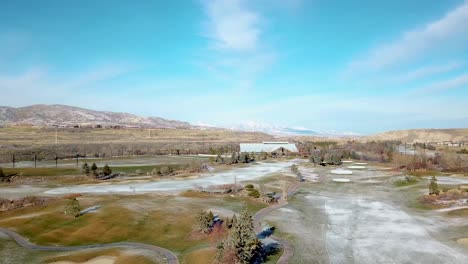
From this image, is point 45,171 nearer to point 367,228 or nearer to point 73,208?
point 73,208

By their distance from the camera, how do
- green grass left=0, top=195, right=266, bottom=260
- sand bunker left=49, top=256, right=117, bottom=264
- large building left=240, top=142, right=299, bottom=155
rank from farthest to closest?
large building left=240, top=142, right=299, bottom=155 < green grass left=0, top=195, right=266, bottom=260 < sand bunker left=49, top=256, right=117, bottom=264

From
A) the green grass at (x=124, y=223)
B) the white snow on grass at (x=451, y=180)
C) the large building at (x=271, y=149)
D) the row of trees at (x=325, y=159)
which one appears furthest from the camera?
the large building at (x=271, y=149)

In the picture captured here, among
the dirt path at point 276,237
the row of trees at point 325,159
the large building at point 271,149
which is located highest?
the large building at point 271,149

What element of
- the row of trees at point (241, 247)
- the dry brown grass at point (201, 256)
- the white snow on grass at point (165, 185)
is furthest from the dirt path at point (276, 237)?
the white snow on grass at point (165, 185)

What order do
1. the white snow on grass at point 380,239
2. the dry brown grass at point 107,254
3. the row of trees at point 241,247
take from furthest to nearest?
1. the dry brown grass at point 107,254
2. the white snow on grass at point 380,239
3. the row of trees at point 241,247

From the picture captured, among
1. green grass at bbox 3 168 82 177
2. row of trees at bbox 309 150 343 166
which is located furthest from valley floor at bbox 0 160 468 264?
row of trees at bbox 309 150 343 166

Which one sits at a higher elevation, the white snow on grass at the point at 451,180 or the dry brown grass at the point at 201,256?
the white snow on grass at the point at 451,180

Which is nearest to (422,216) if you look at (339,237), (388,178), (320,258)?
(339,237)

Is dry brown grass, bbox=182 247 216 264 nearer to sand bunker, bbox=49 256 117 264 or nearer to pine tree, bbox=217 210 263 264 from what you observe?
pine tree, bbox=217 210 263 264

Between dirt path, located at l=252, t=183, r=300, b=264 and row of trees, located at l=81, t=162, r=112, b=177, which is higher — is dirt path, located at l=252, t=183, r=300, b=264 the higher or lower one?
the lower one

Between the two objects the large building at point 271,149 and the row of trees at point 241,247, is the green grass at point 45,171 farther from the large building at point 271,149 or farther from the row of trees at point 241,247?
the row of trees at point 241,247

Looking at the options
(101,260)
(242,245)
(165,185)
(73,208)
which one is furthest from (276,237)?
(165,185)
